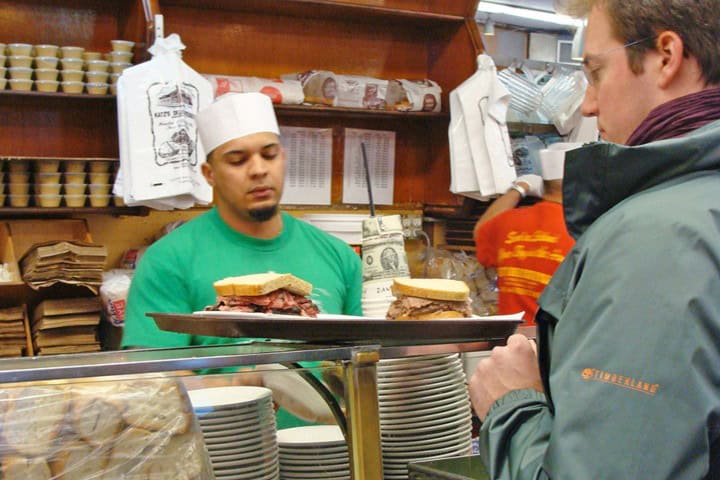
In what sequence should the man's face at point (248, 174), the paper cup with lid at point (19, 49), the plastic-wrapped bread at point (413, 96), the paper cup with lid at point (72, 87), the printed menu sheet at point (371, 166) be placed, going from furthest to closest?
1. the printed menu sheet at point (371, 166)
2. the plastic-wrapped bread at point (413, 96)
3. the paper cup with lid at point (72, 87)
4. the paper cup with lid at point (19, 49)
5. the man's face at point (248, 174)

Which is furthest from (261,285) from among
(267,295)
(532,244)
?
(532,244)

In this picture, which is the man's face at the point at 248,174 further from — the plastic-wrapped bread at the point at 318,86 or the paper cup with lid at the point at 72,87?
the plastic-wrapped bread at the point at 318,86

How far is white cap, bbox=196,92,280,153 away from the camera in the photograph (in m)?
2.81

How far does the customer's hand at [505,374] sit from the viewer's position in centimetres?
130

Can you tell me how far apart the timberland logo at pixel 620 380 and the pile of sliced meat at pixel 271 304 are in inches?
36.2

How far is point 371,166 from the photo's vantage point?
4812 mm

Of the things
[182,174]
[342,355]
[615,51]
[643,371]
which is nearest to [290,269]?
[182,174]

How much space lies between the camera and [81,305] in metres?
3.78

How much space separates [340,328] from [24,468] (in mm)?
500

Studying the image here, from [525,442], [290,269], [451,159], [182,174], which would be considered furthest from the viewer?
[451,159]

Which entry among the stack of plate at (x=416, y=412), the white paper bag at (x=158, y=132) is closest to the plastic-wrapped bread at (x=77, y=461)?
the stack of plate at (x=416, y=412)

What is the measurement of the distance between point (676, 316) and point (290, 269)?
1.76m

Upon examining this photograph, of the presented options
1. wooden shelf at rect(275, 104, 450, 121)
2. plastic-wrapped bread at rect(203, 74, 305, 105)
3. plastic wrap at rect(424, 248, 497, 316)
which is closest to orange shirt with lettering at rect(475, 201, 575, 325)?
plastic wrap at rect(424, 248, 497, 316)

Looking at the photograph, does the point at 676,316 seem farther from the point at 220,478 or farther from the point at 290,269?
the point at 290,269
